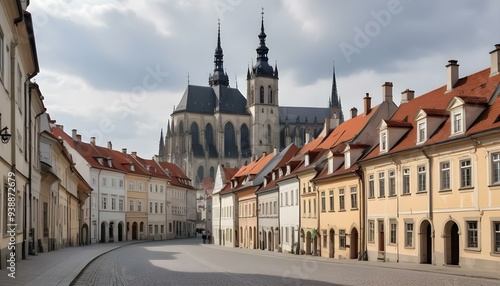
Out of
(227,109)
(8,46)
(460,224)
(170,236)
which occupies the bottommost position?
(170,236)

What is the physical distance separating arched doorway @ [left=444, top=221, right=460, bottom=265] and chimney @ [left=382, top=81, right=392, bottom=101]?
16479 mm

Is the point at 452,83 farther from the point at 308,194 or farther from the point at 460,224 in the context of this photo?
the point at 308,194

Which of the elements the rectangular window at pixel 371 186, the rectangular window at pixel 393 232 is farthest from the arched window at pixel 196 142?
the rectangular window at pixel 393 232

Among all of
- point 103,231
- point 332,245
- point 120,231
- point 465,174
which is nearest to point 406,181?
point 465,174

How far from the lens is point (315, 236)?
48.1 metres

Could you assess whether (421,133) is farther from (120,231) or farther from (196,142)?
(196,142)

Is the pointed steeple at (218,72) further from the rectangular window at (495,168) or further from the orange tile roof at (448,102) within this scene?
the rectangular window at (495,168)

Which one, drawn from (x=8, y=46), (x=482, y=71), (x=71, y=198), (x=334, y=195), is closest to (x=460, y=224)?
(x=482, y=71)

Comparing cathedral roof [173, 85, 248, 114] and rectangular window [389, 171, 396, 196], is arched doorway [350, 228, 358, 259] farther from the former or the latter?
cathedral roof [173, 85, 248, 114]

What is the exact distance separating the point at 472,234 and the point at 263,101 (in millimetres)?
145823

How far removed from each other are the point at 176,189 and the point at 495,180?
90.4m

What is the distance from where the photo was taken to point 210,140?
167 m

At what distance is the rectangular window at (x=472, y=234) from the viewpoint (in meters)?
28.5

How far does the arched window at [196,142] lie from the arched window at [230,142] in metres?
6.44
